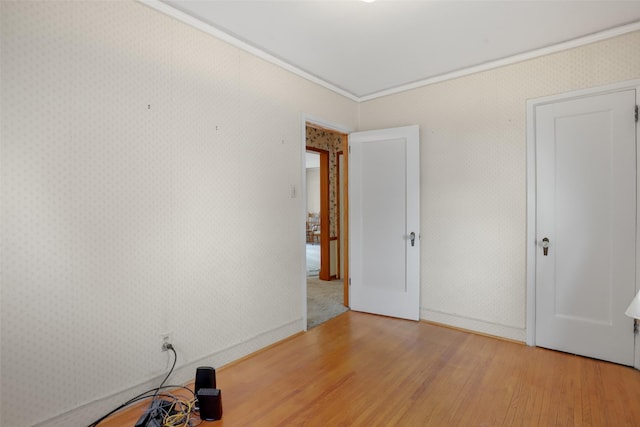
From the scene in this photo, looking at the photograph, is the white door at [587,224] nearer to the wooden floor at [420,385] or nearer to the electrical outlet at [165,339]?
the wooden floor at [420,385]

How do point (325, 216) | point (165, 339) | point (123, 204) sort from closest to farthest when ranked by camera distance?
point (123, 204), point (165, 339), point (325, 216)

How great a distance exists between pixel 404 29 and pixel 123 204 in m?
2.43

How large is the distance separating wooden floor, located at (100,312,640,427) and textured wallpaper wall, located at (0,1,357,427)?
0.40 meters

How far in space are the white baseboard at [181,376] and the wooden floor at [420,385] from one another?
76 mm

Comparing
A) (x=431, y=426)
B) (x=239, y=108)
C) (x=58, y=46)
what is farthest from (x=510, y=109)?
(x=58, y=46)

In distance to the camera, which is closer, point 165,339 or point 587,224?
point 165,339

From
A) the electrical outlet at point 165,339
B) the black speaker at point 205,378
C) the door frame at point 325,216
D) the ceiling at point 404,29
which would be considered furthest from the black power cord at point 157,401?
the door frame at point 325,216

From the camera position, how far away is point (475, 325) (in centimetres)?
336

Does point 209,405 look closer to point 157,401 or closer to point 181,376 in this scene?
point 157,401

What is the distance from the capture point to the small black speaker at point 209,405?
6.55ft

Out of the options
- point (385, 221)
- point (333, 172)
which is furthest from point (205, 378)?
point (333, 172)

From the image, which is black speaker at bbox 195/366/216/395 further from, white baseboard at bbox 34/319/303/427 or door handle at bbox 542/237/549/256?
door handle at bbox 542/237/549/256

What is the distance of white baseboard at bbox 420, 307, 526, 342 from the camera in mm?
3134

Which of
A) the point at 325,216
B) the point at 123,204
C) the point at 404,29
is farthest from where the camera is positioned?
the point at 325,216
